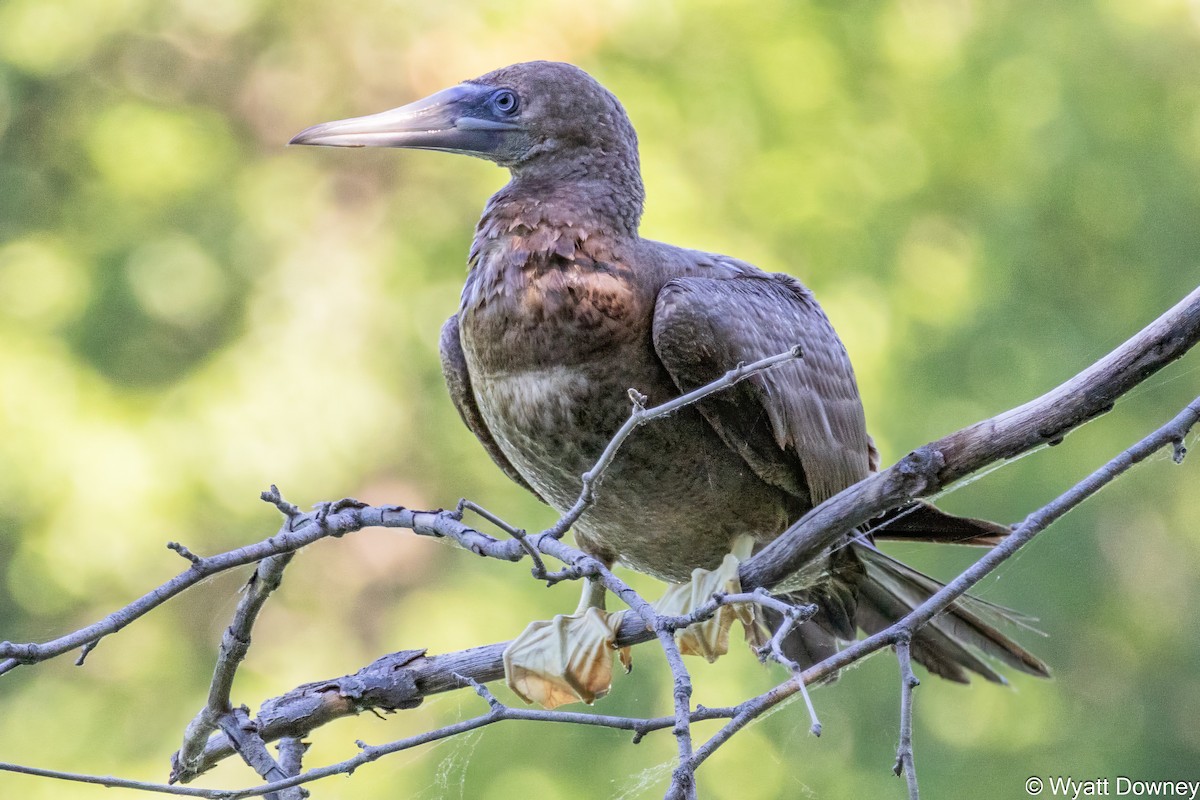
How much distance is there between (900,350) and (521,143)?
2223 millimetres

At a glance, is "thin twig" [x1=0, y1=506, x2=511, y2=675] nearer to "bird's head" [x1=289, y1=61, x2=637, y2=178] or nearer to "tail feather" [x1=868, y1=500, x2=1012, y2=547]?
"tail feather" [x1=868, y1=500, x2=1012, y2=547]

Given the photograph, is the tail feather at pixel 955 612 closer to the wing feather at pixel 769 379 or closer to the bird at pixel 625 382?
the bird at pixel 625 382

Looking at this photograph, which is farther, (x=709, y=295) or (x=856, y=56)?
(x=856, y=56)

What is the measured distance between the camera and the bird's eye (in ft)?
9.14

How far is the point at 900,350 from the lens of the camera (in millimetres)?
4613

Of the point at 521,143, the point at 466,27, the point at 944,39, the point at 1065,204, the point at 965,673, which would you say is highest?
the point at 466,27

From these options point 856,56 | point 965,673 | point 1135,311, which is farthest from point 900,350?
point 965,673

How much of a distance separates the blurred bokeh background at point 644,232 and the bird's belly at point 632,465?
150 centimetres

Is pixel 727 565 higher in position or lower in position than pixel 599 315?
lower

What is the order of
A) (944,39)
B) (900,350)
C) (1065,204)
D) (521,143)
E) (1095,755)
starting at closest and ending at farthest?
1. (521,143)
2. (1095,755)
3. (900,350)
4. (1065,204)
5. (944,39)

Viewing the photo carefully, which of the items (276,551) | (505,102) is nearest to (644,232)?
(505,102)

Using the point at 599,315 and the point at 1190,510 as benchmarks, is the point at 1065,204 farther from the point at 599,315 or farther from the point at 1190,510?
the point at 599,315

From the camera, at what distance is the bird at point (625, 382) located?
98.4 inches

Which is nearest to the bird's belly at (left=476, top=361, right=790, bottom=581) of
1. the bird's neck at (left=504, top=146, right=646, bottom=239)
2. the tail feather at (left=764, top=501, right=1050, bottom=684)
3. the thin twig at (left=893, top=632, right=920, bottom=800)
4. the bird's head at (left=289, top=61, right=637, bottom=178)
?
the tail feather at (left=764, top=501, right=1050, bottom=684)
